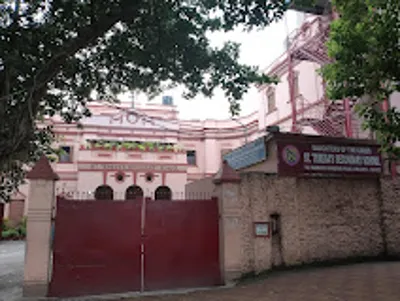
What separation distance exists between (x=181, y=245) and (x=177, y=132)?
63.9ft

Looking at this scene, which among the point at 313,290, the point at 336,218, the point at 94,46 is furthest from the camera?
the point at 336,218

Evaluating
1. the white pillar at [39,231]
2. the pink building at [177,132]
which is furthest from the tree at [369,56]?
the white pillar at [39,231]

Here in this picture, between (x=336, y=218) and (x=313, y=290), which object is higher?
(x=336, y=218)

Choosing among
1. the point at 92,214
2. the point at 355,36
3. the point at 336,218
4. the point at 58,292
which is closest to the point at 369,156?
the point at 336,218

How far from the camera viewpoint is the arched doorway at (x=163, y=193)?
875 inches

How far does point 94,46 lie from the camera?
8.91 meters

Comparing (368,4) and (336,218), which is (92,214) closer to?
(336,218)

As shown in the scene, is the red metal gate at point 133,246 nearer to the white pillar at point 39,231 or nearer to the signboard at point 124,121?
the white pillar at point 39,231

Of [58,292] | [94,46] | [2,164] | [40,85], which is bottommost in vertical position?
[58,292]

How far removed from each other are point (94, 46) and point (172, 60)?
202 centimetres

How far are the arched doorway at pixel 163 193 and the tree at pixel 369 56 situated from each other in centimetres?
1578

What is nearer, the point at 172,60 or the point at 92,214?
the point at 92,214

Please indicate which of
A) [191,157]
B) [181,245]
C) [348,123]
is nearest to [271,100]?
[348,123]

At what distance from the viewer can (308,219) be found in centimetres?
915
